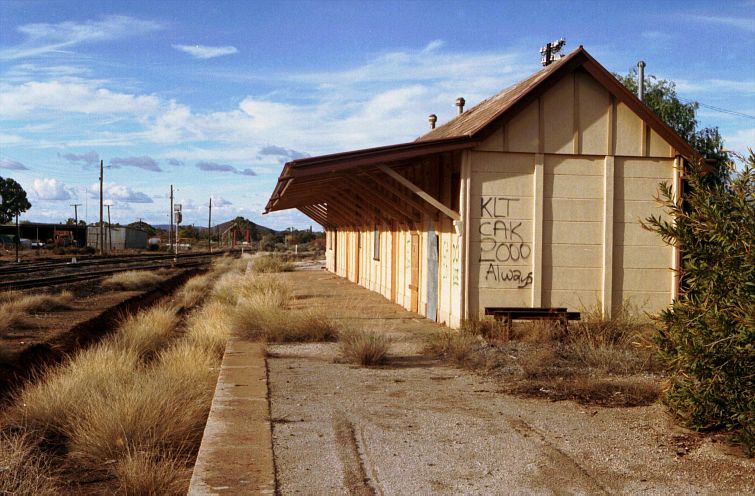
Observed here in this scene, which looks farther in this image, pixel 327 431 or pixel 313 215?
pixel 313 215

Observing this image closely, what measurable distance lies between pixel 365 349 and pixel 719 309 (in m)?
4.96

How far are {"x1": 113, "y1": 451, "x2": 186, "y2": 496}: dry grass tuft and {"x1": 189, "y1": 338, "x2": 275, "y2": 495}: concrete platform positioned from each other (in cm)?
41

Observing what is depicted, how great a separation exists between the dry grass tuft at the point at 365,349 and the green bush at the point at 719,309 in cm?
429

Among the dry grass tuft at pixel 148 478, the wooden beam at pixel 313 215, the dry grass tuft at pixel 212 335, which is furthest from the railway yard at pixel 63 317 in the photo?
the wooden beam at pixel 313 215

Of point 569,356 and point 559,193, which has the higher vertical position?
point 559,193

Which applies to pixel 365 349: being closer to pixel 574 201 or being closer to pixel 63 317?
pixel 574 201

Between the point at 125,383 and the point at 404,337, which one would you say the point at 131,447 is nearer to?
the point at 125,383

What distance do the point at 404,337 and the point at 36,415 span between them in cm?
549

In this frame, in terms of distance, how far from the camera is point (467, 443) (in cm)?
595

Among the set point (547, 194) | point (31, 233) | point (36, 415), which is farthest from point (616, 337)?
point (31, 233)

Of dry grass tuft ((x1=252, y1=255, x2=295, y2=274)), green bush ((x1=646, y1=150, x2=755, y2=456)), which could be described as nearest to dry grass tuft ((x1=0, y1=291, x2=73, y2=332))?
dry grass tuft ((x1=252, y1=255, x2=295, y2=274))

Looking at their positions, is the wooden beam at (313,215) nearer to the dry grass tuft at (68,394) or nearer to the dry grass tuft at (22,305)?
the dry grass tuft at (22,305)

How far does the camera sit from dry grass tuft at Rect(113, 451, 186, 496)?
228 inches

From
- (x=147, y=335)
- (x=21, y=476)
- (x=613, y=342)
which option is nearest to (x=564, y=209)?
(x=613, y=342)
